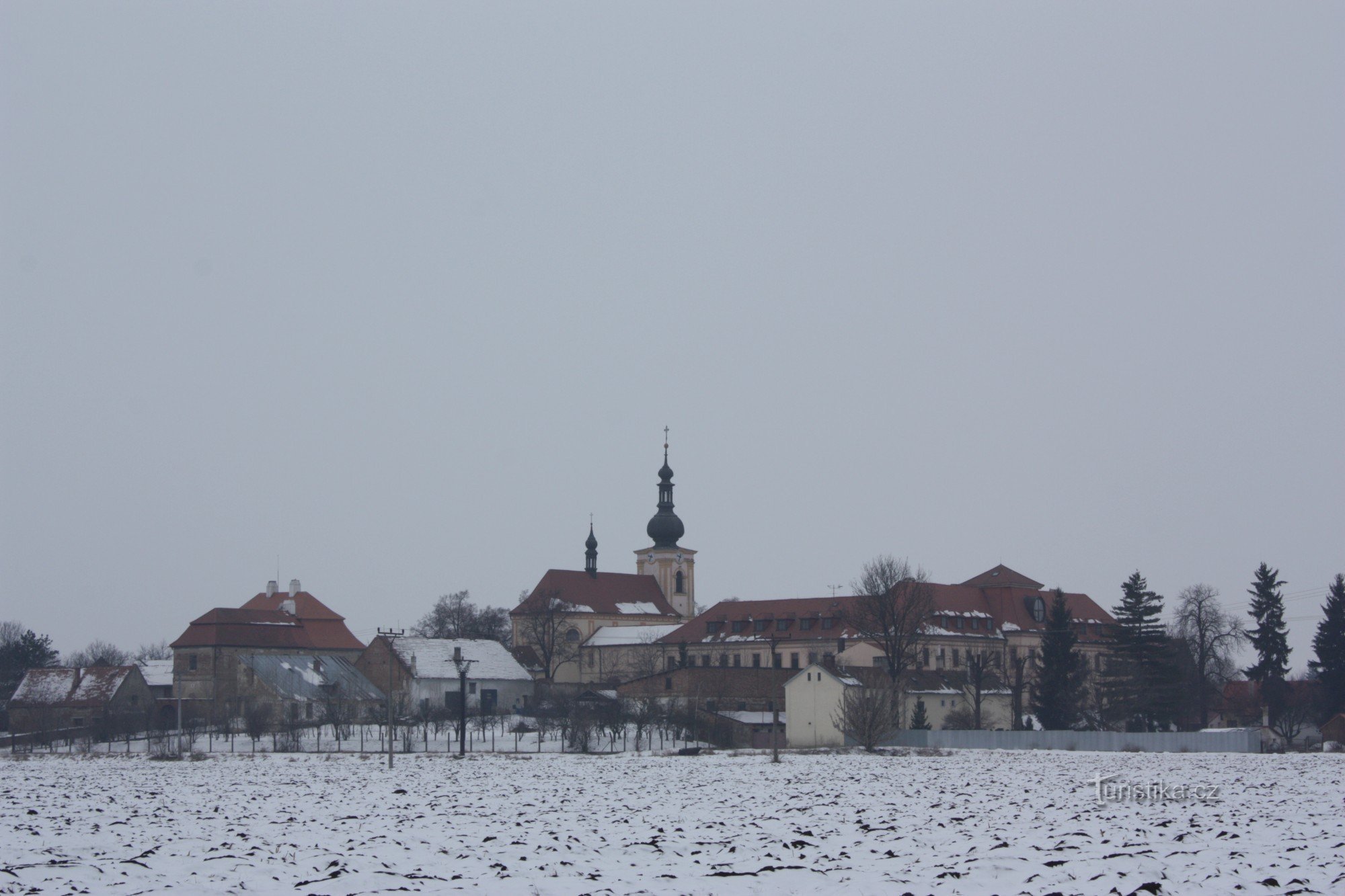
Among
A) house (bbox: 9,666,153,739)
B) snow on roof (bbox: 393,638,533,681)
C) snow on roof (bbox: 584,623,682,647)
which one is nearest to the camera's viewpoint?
house (bbox: 9,666,153,739)

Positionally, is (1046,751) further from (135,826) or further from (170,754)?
(135,826)

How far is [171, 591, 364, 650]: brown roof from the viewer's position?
10275cm

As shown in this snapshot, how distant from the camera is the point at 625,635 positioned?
135250 mm

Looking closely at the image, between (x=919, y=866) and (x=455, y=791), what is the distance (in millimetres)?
18704

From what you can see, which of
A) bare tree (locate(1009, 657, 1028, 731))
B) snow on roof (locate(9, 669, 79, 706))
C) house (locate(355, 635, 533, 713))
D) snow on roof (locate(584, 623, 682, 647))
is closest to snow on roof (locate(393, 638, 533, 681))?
house (locate(355, 635, 533, 713))

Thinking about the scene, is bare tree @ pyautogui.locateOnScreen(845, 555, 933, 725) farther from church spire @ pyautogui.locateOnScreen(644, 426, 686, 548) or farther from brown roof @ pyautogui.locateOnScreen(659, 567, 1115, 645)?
church spire @ pyautogui.locateOnScreen(644, 426, 686, 548)

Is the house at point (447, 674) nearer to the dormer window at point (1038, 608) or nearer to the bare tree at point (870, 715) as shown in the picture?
the bare tree at point (870, 715)

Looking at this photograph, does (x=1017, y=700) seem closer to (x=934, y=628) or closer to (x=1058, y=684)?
(x=1058, y=684)

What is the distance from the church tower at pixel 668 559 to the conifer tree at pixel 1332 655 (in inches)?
3083

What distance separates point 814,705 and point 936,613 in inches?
1740

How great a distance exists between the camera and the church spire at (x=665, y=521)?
152750 mm

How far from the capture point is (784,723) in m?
79.1

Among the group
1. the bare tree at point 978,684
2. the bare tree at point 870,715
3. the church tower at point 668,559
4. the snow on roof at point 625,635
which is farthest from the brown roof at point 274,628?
the bare tree at point 870,715

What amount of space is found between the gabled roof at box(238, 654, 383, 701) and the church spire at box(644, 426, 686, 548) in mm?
53903
